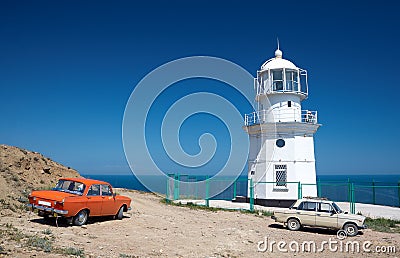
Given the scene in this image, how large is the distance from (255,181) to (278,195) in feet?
6.36

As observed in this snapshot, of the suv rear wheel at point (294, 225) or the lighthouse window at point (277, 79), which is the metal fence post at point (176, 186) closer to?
the lighthouse window at point (277, 79)

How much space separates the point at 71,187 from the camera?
12.2 m

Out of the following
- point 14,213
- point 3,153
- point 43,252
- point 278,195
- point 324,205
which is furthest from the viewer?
point 278,195

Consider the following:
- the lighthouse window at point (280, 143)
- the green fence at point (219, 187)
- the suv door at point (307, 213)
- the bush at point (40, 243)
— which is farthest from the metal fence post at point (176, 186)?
the bush at point (40, 243)

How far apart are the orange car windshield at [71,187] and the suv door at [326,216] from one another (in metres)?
9.25

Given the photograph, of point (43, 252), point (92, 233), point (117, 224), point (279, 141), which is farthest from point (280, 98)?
point (43, 252)

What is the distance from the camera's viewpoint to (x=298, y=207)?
1507 cm

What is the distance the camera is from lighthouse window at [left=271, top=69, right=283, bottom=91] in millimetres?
24609

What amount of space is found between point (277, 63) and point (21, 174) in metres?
17.5

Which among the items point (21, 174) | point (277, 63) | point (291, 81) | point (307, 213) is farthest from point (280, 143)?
point (21, 174)

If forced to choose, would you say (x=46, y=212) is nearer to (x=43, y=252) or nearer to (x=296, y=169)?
(x=43, y=252)

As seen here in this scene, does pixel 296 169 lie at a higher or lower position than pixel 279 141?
lower

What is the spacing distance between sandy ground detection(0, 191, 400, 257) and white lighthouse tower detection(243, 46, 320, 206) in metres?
7.22

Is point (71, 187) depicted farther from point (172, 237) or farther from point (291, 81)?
point (291, 81)
